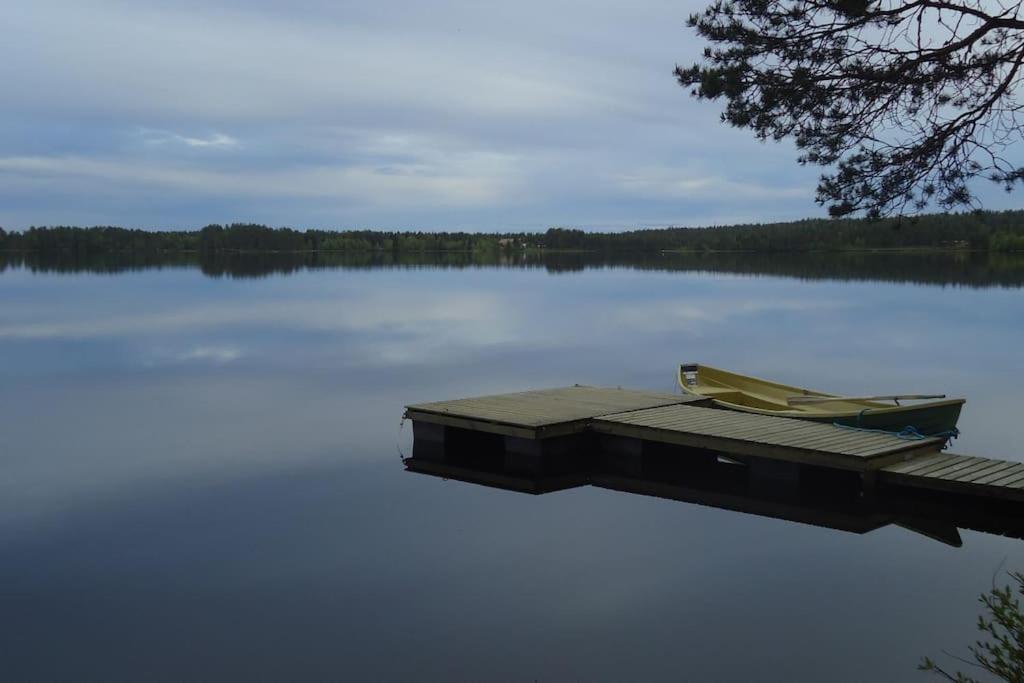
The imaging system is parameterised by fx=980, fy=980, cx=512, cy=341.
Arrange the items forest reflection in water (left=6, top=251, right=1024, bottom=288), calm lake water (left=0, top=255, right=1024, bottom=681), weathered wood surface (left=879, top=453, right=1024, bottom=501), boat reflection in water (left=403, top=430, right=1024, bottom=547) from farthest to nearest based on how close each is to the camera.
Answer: forest reflection in water (left=6, top=251, right=1024, bottom=288), boat reflection in water (left=403, top=430, right=1024, bottom=547), weathered wood surface (left=879, top=453, right=1024, bottom=501), calm lake water (left=0, top=255, right=1024, bottom=681)

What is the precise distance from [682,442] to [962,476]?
8.98 ft

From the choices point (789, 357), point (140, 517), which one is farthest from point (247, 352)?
point (140, 517)

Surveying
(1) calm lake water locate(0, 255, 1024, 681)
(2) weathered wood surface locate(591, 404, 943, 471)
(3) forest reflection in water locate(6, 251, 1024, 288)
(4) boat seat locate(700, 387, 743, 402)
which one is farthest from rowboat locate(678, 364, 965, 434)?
(3) forest reflection in water locate(6, 251, 1024, 288)

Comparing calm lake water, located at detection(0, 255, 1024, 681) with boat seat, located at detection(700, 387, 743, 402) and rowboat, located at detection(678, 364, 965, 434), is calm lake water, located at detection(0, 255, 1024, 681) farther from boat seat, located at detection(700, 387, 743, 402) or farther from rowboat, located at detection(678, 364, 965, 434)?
boat seat, located at detection(700, 387, 743, 402)

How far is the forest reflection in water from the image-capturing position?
64812 millimetres

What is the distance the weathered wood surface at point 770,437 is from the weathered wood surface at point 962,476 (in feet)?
0.64

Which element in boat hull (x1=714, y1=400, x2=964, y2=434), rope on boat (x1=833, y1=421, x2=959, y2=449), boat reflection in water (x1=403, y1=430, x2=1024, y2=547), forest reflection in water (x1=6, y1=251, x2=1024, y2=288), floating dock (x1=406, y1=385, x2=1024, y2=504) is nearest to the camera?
boat reflection in water (x1=403, y1=430, x2=1024, y2=547)

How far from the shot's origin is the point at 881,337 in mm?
28234

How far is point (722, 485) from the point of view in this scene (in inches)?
414

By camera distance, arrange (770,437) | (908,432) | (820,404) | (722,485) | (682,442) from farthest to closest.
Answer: (820,404)
(908,432)
(722,485)
(682,442)
(770,437)

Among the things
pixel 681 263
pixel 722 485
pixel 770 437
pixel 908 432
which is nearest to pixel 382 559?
pixel 722 485

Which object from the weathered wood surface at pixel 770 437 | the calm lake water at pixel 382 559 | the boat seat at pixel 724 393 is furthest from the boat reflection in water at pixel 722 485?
the boat seat at pixel 724 393

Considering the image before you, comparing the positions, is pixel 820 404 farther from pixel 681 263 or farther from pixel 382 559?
pixel 681 263

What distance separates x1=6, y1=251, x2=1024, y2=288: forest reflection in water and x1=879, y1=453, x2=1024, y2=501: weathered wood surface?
45351mm
